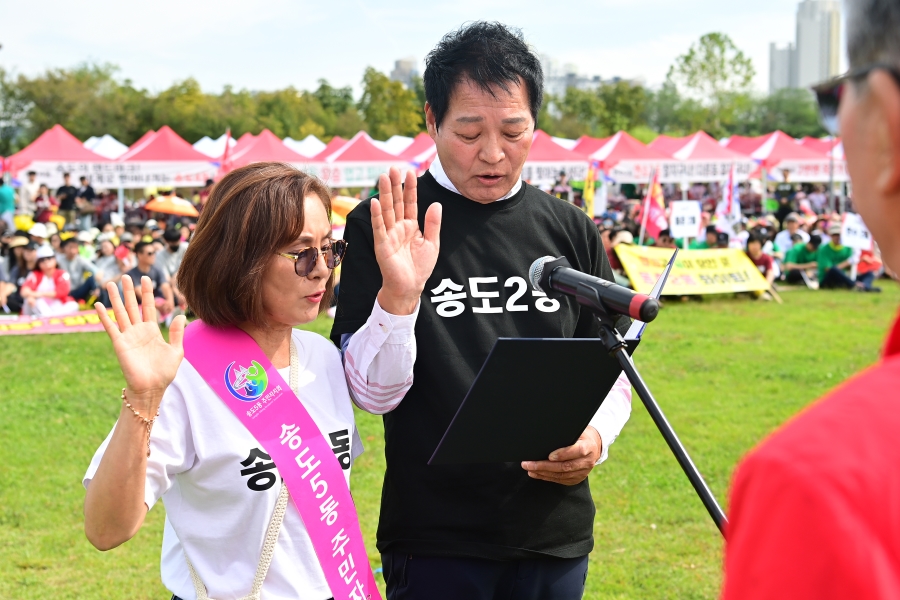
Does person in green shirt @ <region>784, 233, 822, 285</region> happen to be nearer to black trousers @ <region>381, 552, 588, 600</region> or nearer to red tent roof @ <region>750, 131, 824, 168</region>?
red tent roof @ <region>750, 131, 824, 168</region>

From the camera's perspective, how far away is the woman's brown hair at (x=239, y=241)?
2.01 meters

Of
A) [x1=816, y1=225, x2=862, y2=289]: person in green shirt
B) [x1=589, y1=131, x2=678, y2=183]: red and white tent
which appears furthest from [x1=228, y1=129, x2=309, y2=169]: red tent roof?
[x1=816, y1=225, x2=862, y2=289]: person in green shirt

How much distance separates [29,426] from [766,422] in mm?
5994

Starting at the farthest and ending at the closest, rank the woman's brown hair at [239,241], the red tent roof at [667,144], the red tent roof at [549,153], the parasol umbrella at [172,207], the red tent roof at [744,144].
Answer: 1. the red tent roof at [744,144]
2. the red tent roof at [667,144]
3. the red tent roof at [549,153]
4. the parasol umbrella at [172,207]
5. the woman's brown hair at [239,241]

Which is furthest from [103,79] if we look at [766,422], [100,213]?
[766,422]

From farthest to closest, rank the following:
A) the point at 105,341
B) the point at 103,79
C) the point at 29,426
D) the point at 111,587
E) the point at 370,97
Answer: the point at 103,79 < the point at 370,97 < the point at 105,341 < the point at 29,426 < the point at 111,587

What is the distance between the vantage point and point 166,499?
6.39 ft

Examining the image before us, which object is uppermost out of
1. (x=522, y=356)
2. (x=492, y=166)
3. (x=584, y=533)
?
(x=492, y=166)

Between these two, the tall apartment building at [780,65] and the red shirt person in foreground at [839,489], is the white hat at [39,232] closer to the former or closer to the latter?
the red shirt person in foreground at [839,489]

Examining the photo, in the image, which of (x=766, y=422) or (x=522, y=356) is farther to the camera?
(x=766, y=422)

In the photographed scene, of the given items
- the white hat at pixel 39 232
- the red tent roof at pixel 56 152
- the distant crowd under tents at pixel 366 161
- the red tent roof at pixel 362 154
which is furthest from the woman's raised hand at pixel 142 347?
the red tent roof at pixel 362 154

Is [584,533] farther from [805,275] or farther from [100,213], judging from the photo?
[100,213]

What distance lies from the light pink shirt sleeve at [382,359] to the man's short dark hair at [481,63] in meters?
0.66

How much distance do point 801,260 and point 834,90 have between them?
15234mm
